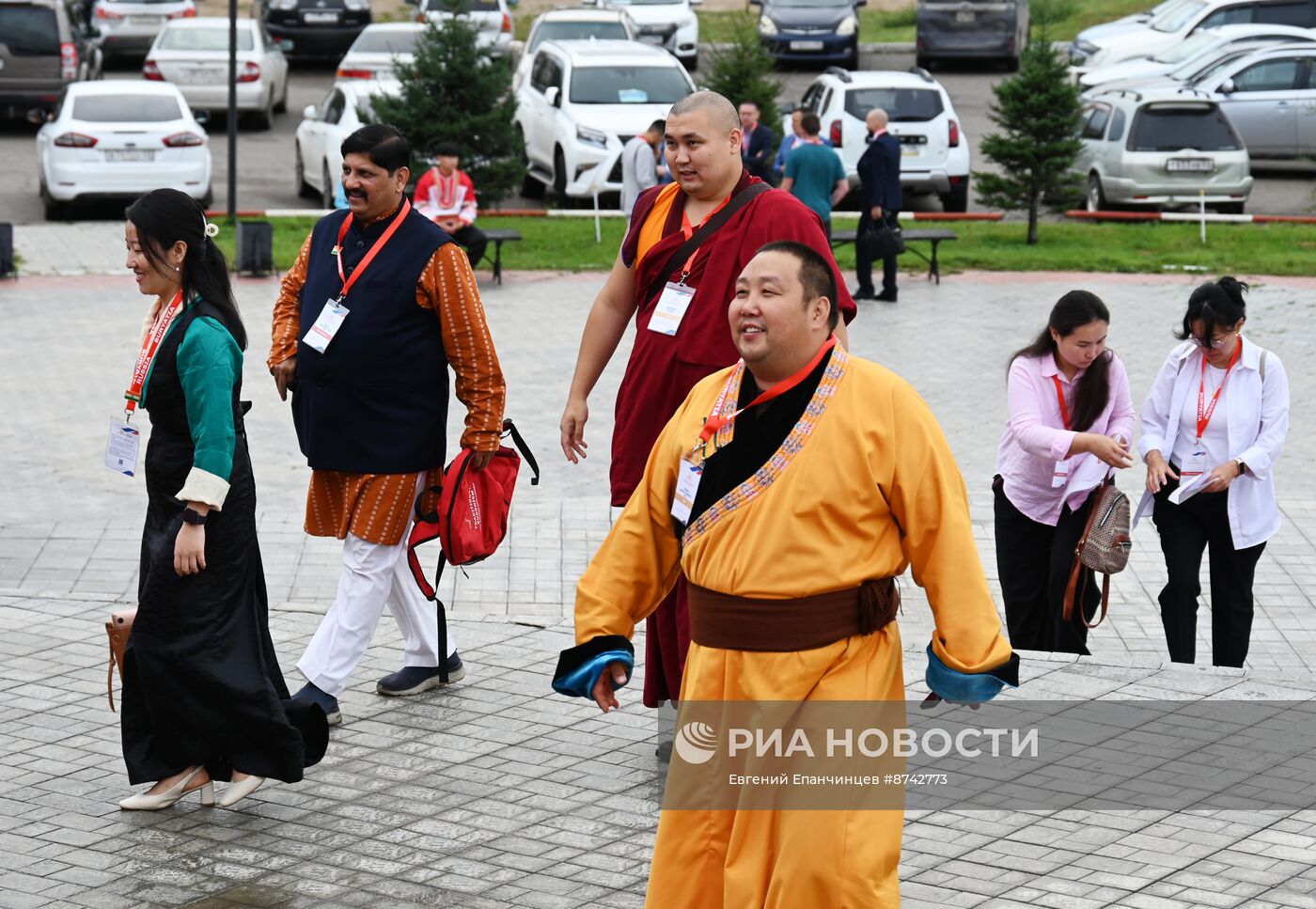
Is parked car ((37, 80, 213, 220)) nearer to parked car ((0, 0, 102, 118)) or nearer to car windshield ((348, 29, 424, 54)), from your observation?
parked car ((0, 0, 102, 118))

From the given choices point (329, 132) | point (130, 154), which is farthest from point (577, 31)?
point (130, 154)

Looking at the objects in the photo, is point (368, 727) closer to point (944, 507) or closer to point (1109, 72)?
point (944, 507)

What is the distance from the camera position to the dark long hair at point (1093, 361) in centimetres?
719

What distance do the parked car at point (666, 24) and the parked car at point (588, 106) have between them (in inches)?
335

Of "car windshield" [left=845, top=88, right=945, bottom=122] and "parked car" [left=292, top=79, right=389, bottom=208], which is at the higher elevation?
"car windshield" [left=845, top=88, right=945, bottom=122]

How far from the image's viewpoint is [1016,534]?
25.1 ft

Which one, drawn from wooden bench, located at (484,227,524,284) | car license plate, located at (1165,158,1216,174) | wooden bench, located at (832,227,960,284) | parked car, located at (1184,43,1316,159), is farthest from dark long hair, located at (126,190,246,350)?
parked car, located at (1184,43,1316,159)

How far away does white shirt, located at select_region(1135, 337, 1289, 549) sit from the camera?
764cm

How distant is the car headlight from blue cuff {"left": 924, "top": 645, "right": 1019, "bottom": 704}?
1781cm

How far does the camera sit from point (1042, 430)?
23.9ft

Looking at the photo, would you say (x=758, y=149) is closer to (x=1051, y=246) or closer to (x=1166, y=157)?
(x=1051, y=246)

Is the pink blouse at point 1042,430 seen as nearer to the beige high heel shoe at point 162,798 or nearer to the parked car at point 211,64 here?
the beige high heel shoe at point 162,798

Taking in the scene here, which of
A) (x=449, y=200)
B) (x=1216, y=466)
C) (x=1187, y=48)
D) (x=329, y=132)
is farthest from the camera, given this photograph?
(x=1187, y=48)

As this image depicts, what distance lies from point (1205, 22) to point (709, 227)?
90.4 ft
